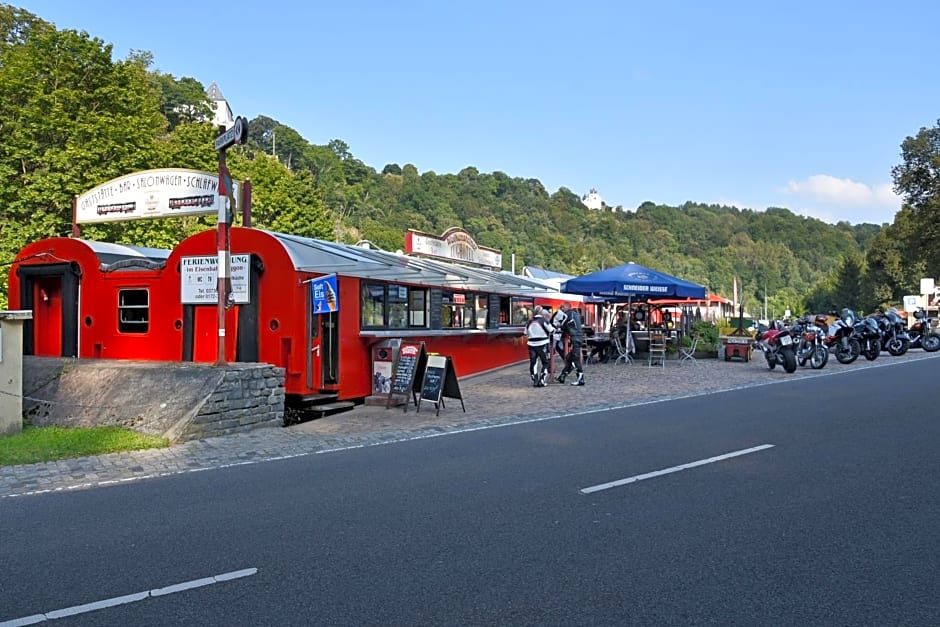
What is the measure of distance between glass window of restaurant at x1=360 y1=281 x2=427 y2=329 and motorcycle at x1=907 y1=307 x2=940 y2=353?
64.3ft

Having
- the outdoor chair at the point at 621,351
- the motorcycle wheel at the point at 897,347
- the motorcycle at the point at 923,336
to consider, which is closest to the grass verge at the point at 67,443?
the outdoor chair at the point at 621,351

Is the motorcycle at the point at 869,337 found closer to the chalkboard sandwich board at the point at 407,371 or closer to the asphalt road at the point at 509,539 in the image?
the asphalt road at the point at 509,539

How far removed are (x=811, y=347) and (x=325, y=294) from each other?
13.8 m

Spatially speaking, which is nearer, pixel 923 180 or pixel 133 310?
pixel 133 310

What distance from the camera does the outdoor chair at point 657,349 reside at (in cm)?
2098

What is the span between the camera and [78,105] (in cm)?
2553

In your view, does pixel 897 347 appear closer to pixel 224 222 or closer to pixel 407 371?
pixel 407 371

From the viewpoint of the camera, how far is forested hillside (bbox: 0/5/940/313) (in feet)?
79.9

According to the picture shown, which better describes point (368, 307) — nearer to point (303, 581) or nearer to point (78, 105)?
point (303, 581)

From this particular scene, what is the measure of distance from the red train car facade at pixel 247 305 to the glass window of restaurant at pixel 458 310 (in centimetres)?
7

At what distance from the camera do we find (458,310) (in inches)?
747

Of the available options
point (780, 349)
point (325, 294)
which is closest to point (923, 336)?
point (780, 349)

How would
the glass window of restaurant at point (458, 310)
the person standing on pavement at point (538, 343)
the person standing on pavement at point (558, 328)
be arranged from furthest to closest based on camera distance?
the glass window of restaurant at point (458, 310) → the person standing on pavement at point (558, 328) → the person standing on pavement at point (538, 343)

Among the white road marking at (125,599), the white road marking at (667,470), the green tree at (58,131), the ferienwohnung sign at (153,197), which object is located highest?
the green tree at (58,131)
